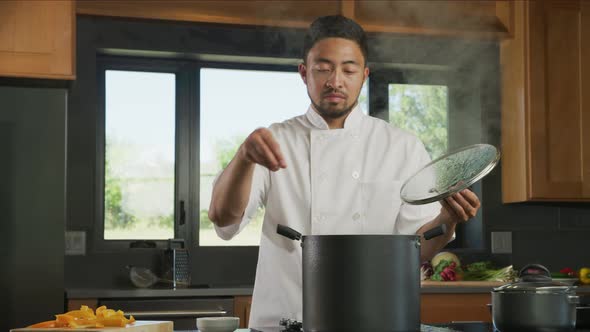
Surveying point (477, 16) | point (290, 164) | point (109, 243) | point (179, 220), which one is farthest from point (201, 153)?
point (290, 164)

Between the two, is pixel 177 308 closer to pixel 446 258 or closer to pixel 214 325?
pixel 446 258

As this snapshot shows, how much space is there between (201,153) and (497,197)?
1.44 m

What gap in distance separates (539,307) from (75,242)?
2553 millimetres

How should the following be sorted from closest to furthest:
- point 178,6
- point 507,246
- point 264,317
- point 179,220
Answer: point 264,317 → point 178,6 → point 179,220 → point 507,246

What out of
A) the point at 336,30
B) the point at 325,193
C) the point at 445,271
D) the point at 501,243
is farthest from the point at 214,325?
the point at 501,243

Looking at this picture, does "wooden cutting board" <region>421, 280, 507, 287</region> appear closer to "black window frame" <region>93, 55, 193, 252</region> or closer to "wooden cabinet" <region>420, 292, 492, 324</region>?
"wooden cabinet" <region>420, 292, 492, 324</region>

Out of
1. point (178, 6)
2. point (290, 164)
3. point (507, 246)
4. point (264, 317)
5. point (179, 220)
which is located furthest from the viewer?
point (507, 246)

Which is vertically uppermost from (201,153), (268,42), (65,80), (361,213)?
(268,42)

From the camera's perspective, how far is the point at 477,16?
12.5 ft

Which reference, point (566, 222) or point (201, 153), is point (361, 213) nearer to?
point (201, 153)

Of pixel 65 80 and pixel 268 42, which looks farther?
pixel 268 42

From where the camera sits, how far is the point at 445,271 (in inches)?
138

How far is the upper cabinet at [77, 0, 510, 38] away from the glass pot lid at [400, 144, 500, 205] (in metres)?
2.14

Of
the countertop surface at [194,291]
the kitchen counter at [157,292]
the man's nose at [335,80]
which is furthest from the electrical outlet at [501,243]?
the man's nose at [335,80]
